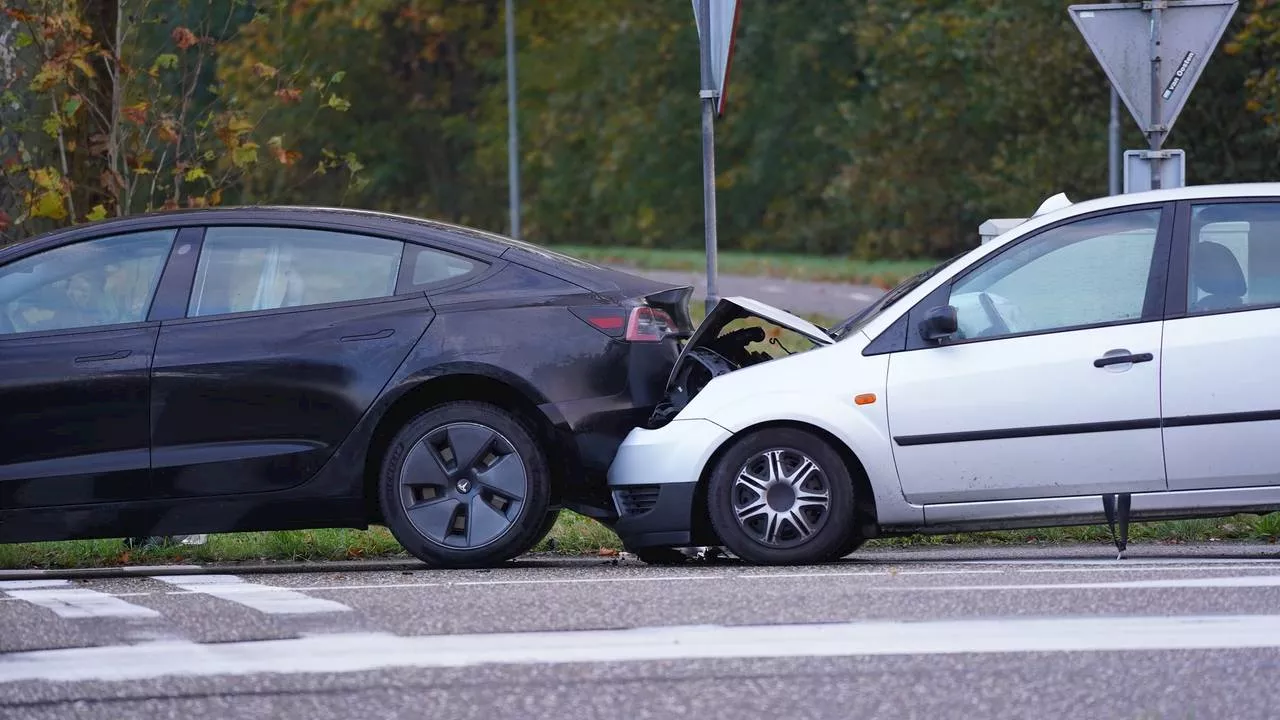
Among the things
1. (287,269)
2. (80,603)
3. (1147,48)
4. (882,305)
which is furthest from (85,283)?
(1147,48)

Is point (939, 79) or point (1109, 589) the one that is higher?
point (939, 79)

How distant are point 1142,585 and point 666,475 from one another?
2.00 m

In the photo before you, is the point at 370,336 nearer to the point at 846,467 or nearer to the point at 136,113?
the point at 846,467

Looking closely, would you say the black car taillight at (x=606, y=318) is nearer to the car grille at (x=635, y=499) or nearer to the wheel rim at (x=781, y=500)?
the car grille at (x=635, y=499)

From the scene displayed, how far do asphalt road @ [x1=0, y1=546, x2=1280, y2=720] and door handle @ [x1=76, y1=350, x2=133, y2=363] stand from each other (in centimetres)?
93

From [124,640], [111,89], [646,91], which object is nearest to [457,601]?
[124,640]

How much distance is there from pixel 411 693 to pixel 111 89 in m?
6.93

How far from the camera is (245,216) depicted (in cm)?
885

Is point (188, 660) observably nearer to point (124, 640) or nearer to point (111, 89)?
point (124, 640)

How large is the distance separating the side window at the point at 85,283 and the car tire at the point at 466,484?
1.26 meters

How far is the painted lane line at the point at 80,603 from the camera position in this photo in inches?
286

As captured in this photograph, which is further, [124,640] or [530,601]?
[530,601]

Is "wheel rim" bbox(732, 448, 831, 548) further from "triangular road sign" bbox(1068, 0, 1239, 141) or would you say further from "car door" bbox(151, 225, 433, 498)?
"triangular road sign" bbox(1068, 0, 1239, 141)

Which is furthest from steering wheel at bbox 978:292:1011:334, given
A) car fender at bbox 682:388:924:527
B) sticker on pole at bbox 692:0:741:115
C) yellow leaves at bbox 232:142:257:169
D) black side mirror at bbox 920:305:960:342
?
yellow leaves at bbox 232:142:257:169
